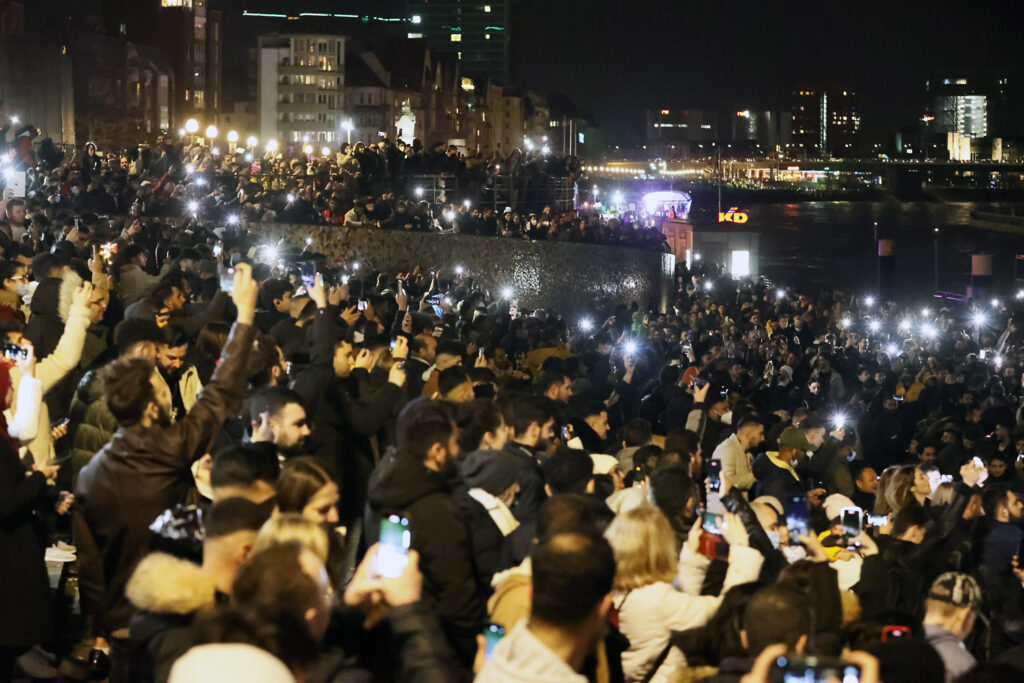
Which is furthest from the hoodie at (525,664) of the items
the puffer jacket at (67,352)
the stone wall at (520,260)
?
the stone wall at (520,260)

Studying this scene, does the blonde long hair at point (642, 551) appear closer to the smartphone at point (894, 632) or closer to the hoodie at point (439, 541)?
the hoodie at point (439, 541)

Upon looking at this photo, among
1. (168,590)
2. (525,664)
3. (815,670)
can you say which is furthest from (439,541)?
(815,670)

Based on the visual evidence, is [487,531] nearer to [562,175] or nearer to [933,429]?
[933,429]

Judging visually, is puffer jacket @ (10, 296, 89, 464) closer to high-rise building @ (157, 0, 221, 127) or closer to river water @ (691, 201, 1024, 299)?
river water @ (691, 201, 1024, 299)

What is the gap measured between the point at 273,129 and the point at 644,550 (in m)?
102

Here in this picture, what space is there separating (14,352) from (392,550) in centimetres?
342

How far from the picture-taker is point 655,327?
1958 centimetres

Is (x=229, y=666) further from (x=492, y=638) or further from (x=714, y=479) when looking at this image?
(x=714, y=479)

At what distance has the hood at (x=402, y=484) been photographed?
17.8ft

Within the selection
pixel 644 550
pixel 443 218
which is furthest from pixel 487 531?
pixel 443 218

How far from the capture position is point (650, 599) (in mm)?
5152

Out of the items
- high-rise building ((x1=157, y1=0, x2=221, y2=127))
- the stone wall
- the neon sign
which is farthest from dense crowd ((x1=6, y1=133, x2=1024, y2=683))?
high-rise building ((x1=157, y1=0, x2=221, y2=127))

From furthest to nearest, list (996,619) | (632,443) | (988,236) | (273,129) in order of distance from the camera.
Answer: (988,236) → (273,129) → (632,443) → (996,619)

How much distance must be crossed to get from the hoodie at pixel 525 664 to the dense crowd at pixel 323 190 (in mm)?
14237
